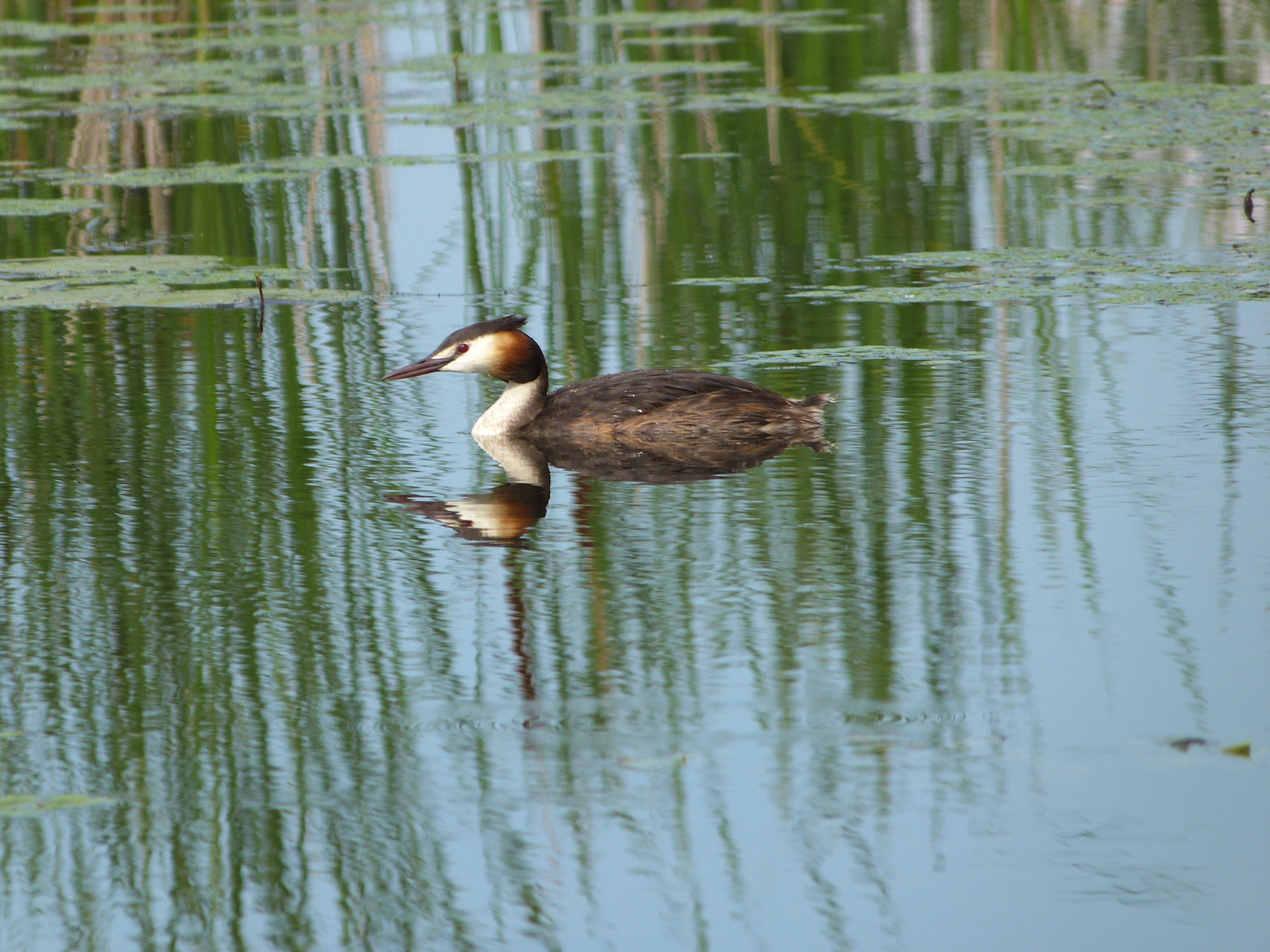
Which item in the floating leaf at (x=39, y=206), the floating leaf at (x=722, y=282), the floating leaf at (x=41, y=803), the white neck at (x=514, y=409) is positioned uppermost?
the floating leaf at (x=39, y=206)

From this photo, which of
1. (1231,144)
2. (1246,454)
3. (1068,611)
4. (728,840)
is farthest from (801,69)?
(728,840)

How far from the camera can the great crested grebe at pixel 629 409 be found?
21.7 ft

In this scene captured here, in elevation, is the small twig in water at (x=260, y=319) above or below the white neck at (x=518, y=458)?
above

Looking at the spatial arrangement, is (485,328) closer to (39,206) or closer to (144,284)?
(144,284)

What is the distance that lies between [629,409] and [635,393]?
0.07 m

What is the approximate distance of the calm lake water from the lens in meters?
3.40

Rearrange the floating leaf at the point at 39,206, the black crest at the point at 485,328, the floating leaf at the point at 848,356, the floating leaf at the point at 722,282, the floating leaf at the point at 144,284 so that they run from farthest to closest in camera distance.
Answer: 1. the floating leaf at the point at 39,206
2. the floating leaf at the point at 722,282
3. the floating leaf at the point at 144,284
4. the floating leaf at the point at 848,356
5. the black crest at the point at 485,328

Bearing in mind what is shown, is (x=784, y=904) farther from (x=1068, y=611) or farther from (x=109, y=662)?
(x=109, y=662)

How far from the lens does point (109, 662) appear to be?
14.7 feet

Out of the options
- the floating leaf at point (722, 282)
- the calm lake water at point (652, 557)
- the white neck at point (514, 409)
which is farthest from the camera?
the floating leaf at point (722, 282)

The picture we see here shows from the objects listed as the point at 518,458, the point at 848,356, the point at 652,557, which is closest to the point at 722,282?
the point at 848,356

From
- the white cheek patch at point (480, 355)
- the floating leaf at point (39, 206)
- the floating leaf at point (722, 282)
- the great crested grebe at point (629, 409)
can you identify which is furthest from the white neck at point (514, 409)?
the floating leaf at point (39, 206)

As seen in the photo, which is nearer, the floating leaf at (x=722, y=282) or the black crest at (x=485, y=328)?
the black crest at (x=485, y=328)

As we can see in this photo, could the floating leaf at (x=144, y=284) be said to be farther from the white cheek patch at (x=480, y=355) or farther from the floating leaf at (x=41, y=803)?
the floating leaf at (x=41, y=803)
